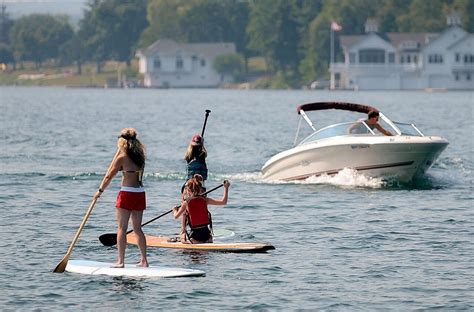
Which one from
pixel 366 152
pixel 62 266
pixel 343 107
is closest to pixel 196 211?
pixel 62 266

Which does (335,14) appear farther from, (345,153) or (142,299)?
(142,299)

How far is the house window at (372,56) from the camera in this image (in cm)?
17138

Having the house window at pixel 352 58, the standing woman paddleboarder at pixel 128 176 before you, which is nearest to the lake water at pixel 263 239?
the standing woman paddleboarder at pixel 128 176

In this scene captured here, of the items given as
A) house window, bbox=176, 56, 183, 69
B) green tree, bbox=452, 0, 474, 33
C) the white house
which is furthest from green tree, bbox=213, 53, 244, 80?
green tree, bbox=452, 0, 474, 33

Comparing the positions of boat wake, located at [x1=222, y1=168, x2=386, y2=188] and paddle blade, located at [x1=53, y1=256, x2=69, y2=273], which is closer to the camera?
paddle blade, located at [x1=53, y1=256, x2=69, y2=273]

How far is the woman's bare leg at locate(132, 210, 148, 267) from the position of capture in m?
19.8

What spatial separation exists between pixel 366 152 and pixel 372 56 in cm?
14181

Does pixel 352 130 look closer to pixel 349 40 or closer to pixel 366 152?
pixel 366 152

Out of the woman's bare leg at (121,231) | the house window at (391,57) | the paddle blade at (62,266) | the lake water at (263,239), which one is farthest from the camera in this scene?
the house window at (391,57)

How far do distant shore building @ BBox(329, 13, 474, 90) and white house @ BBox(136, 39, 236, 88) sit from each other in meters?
21.7

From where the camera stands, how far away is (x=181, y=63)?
19188cm

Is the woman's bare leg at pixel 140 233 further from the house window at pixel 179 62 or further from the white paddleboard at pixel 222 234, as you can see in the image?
the house window at pixel 179 62

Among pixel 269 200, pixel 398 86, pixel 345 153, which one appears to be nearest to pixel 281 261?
pixel 269 200

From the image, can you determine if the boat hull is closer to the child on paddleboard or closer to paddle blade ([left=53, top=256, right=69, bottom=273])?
the child on paddleboard
